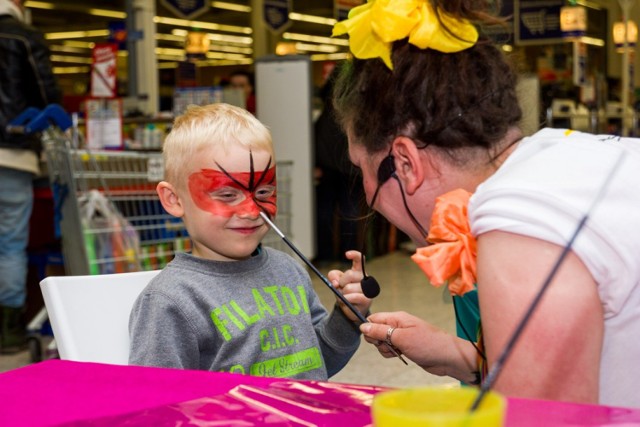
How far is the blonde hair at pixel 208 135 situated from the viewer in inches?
70.2

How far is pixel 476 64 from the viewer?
1.28 meters

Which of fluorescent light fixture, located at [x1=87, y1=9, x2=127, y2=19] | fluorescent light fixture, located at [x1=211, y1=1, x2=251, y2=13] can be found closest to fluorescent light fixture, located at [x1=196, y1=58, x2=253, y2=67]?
fluorescent light fixture, located at [x1=87, y1=9, x2=127, y2=19]

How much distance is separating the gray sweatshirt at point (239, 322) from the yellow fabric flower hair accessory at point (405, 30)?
587 mm

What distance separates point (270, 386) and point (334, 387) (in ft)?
0.22

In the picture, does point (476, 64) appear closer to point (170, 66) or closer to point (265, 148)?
point (265, 148)

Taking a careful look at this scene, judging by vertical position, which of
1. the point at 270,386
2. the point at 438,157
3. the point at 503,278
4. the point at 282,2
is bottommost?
the point at 270,386

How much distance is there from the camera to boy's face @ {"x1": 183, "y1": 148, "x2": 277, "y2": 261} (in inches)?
69.7

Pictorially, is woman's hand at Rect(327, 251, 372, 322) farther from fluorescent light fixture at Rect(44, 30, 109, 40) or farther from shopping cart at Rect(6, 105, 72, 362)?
fluorescent light fixture at Rect(44, 30, 109, 40)

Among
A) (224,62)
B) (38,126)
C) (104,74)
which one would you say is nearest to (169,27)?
(224,62)

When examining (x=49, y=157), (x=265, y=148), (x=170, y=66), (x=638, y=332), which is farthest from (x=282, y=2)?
(x=170, y=66)

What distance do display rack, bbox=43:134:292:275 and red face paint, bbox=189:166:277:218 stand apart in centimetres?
188

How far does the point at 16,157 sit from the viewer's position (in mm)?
4180

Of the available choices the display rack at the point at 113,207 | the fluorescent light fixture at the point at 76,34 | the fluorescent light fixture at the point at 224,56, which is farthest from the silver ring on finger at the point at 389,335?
the fluorescent light fixture at the point at 224,56

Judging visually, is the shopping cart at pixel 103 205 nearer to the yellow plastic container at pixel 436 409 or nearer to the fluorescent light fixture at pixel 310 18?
the yellow plastic container at pixel 436 409
